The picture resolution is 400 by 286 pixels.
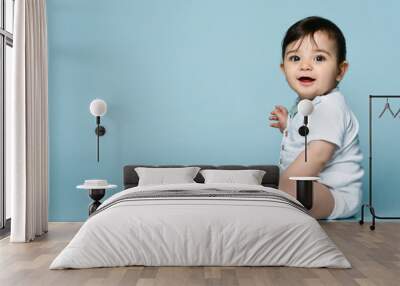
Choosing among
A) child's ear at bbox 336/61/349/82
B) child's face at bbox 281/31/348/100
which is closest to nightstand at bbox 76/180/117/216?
child's face at bbox 281/31/348/100

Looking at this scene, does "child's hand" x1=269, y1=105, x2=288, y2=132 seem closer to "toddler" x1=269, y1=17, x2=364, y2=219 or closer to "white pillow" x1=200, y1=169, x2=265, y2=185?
"toddler" x1=269, y1=17, x2=364, y2=219

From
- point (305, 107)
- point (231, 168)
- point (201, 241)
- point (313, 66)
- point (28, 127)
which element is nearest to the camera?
point (201, 241)

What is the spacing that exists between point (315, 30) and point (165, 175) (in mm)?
2591

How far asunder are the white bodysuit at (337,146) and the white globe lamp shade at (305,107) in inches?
7.2

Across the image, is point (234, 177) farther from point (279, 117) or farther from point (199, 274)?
point (199, 274)

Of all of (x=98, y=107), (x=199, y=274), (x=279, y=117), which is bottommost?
(x=199, y=274)

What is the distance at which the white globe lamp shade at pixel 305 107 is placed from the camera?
6742 millimetres

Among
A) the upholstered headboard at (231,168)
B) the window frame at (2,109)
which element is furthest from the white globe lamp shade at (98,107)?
the window frame at (2,109)

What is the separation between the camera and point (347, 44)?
7078 millimetres

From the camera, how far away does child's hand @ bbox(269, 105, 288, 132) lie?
23.2 ft

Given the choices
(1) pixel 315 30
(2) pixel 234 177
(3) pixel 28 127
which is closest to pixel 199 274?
(2) pixel 234 177

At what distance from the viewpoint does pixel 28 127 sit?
5.79 meters

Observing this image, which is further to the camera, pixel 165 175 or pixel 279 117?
pixel 279 117

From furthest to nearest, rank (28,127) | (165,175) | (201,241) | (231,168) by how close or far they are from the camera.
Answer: (231,168)
(165,175)
(28,127)
(201,241)
